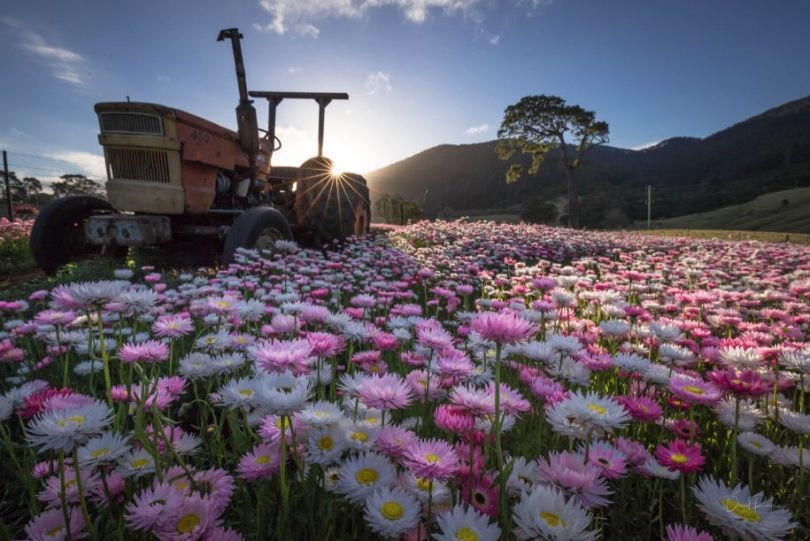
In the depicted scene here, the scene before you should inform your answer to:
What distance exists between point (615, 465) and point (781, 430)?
140cm

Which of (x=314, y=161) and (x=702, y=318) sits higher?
(x=314, y=161)

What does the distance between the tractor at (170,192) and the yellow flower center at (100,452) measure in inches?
152

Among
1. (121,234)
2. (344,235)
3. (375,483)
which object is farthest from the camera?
(344,235)

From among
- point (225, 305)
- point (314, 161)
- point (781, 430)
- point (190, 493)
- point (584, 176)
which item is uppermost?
point (584, 176)

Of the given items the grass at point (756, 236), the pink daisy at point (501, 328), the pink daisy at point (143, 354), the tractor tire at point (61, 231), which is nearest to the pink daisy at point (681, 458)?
the pink daisy at point (501, 328)

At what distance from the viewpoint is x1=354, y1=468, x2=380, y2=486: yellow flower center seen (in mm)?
992

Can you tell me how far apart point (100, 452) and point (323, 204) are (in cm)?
681

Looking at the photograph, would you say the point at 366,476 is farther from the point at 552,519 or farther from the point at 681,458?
the point at 681,458

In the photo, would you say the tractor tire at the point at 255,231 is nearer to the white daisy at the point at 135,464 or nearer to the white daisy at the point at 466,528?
the white daisy at the point at 135,464

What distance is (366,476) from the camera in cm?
100

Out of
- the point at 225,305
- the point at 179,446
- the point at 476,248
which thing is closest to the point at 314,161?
the point at 476,248

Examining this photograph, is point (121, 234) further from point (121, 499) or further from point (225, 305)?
point (121, 499)

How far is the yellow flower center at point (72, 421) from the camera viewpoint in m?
0.89

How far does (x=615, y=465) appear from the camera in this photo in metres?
1.01
